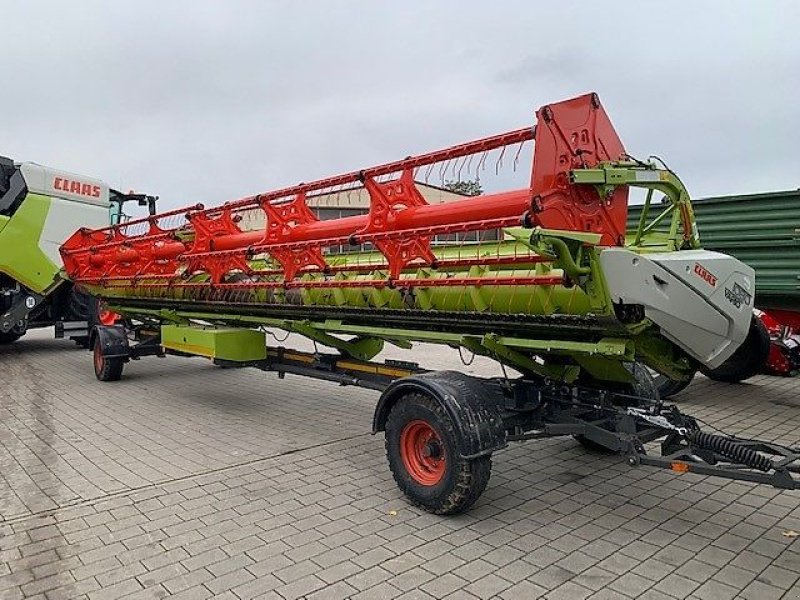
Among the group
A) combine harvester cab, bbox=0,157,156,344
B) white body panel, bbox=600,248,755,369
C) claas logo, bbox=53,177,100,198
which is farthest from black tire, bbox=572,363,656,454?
claas logo, bbox=53,177,100,198

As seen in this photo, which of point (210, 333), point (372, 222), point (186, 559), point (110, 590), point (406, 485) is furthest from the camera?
point (210, 333)

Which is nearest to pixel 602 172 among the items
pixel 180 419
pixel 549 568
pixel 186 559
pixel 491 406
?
pixel 491 406

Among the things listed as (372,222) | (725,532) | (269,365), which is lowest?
(725,532)

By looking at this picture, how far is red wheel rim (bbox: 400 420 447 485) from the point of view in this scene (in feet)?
13.2

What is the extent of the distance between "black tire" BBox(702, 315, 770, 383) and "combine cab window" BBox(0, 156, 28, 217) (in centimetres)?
1127

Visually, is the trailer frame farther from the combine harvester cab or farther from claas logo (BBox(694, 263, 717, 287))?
the combine harvester cab

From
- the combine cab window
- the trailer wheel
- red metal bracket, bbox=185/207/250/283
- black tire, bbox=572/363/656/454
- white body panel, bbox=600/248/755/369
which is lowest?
the trailer wheel

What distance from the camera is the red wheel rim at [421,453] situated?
13.2 ft

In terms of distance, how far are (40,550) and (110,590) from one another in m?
0.76

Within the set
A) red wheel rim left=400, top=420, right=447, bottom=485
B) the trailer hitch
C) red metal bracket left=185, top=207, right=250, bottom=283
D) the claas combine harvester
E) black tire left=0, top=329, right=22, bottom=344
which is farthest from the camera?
black tire left=0, top=329, right=22, bottom=344

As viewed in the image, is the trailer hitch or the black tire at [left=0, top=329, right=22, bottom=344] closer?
the trailer hitch

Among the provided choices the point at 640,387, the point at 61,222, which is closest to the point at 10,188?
the point at 61,222

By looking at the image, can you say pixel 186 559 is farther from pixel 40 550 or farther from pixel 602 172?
pixel 602 172

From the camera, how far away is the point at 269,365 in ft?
21.2
